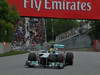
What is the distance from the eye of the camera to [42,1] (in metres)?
39.2

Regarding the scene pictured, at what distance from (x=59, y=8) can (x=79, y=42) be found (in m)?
29.0

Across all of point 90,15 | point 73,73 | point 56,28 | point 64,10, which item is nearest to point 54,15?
point 64,10

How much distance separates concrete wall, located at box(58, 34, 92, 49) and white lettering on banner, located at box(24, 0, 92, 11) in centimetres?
2639

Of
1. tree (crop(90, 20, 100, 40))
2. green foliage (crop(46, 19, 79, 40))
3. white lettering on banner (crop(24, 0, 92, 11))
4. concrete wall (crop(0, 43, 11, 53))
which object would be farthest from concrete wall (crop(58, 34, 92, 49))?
green foliage (crop(46, 19, 79, 40))

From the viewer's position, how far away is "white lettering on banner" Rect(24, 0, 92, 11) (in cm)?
3919

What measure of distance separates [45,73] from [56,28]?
97916 mm

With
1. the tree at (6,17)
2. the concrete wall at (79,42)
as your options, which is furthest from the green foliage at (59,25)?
the tree at (6,17)

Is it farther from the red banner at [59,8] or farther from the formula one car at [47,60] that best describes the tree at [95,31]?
the formula one car at [47,60]

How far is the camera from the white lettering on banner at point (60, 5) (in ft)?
129

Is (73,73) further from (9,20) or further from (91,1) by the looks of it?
(9,20)

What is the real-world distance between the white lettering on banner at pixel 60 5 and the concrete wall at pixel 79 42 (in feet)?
86.6

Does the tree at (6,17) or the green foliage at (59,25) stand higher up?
the tree at (6,17)

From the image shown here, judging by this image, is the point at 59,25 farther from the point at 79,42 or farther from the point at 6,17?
the point at 6,17

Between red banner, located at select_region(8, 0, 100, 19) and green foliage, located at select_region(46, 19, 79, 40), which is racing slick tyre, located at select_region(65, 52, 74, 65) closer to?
red banner, located at select_region(8, 0, 100, 19)
